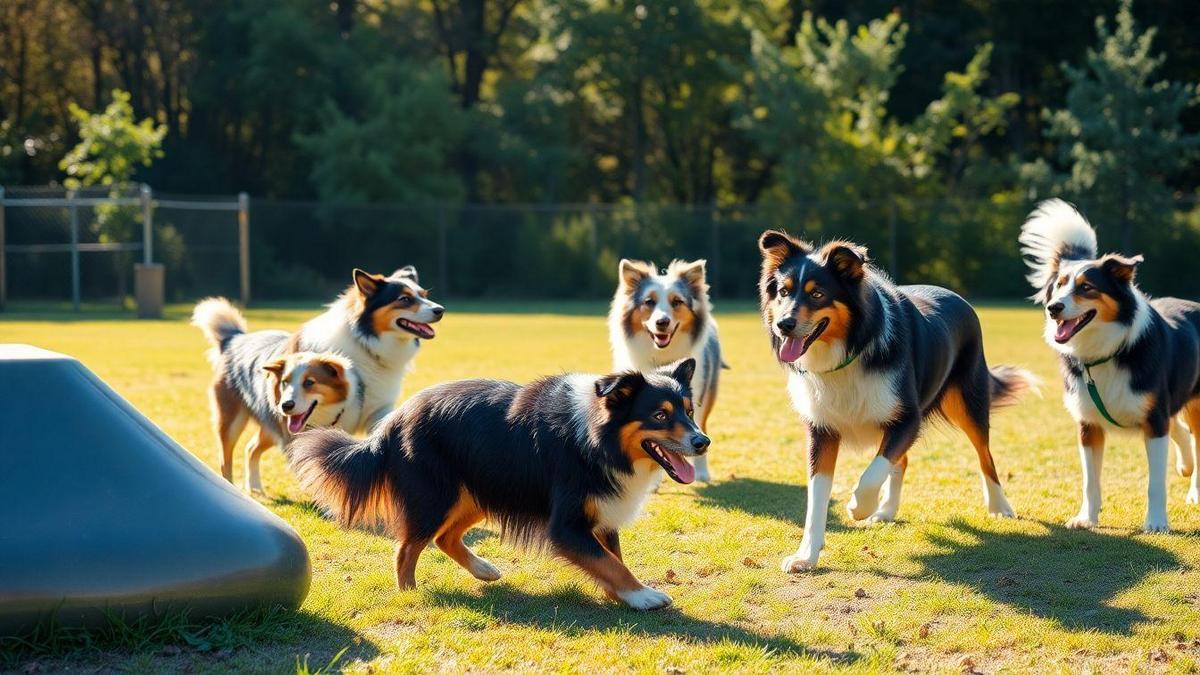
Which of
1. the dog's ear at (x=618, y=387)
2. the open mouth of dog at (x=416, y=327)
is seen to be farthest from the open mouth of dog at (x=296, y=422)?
the dog's ear at (x=618, y=387)

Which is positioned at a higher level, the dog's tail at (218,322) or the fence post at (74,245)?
the dog's tail at (218,322)

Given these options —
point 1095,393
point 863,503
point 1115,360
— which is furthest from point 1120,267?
point 863,503

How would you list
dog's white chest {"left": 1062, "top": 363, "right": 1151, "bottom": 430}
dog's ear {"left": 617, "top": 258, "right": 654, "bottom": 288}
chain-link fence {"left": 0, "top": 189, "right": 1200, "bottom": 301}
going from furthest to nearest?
chain-link fence {"left": 0, "top": 189, "right": 1200, "bottom": 301}, dog's ear {"left": 617, "top": 258, "right": 654, "bottom": 288}, dog's white chest {"left": 1062, "top": 363, "right": 1151, "bottom": 430}

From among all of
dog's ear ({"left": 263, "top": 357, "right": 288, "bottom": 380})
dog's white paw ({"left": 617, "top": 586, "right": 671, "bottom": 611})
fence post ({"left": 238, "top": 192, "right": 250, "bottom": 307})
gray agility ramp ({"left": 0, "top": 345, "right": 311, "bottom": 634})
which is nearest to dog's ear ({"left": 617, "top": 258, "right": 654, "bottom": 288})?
dog's ear ({"left": 263, "top": 357, "right": 288, "bottom": 380})

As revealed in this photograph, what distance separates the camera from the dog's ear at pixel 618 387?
5.53 m

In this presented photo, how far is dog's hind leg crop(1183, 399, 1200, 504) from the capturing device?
26.5 ft

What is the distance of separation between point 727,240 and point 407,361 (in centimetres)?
2560

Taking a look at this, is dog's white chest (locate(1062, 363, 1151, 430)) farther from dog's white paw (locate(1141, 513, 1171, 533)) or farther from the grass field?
the grass field

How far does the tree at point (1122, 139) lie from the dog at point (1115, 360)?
26913 millimetres

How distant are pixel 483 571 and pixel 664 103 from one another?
124 feet

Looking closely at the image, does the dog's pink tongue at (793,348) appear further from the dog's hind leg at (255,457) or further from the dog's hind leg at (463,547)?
the dog's hind leg at (255,457)

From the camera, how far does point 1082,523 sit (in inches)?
289

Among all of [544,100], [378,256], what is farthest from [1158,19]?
[378,256]

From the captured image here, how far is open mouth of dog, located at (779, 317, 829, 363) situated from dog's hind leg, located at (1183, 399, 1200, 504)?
3274 mm
